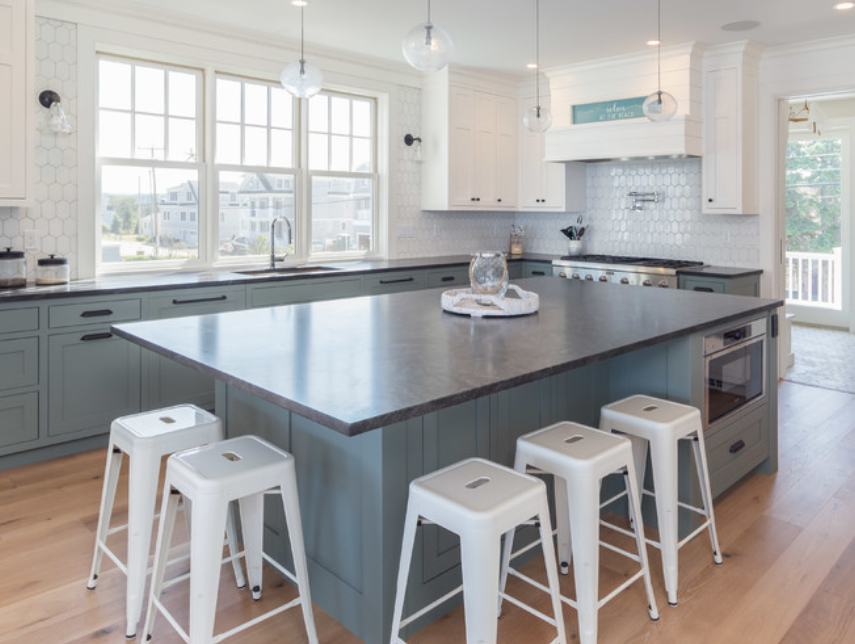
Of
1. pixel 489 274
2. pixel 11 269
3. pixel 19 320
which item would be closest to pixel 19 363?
pixel 19 320

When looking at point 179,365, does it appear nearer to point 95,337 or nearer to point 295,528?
point 95,337

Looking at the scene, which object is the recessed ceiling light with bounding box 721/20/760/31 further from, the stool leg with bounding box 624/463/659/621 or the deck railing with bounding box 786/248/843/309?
the deck railing with bounding box 786/248/843/309

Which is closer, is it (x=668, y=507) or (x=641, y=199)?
(x=668, y=507)

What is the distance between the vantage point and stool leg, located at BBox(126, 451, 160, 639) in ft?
6.81

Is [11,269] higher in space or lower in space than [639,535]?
higher

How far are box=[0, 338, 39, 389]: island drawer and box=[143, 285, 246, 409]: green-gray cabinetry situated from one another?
1.87 feet

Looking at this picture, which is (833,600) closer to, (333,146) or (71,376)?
(71,376)

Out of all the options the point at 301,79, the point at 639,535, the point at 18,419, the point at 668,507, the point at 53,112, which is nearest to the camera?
the point at 639,535

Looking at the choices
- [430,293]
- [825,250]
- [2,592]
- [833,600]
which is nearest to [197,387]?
[430,293]

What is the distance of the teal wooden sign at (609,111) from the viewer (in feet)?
17.8

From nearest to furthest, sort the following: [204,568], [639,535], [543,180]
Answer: [204,568]
[639,535]
[543,180]

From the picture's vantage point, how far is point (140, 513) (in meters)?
2.07

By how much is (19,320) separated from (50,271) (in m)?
0.46

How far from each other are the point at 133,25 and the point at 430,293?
8.58ft
